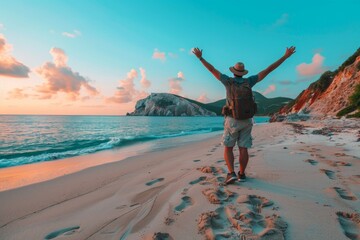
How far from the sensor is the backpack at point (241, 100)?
406 cm

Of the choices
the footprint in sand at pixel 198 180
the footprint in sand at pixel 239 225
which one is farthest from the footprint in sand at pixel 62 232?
the footprint in sand at pixel 198 180

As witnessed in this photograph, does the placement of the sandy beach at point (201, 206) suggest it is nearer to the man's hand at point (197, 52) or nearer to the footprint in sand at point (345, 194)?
the footprint in sand at point (345, 194)

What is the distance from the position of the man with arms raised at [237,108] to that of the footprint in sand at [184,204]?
0.93 m

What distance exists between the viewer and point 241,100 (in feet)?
13.3

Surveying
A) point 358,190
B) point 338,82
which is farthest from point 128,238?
point 338,82

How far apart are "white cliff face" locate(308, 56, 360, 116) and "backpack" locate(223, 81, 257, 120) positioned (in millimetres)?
31363

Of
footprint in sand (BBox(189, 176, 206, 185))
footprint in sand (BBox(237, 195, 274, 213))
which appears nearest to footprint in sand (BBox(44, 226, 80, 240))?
footprint in sand (BBox(189, 176, 206, 185))

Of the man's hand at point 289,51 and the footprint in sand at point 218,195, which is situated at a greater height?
the man's hand at point 289,51

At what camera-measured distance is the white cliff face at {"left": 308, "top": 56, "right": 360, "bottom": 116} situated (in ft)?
98.8

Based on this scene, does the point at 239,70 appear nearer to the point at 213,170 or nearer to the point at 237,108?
the point at 237,108

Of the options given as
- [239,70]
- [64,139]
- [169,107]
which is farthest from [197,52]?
[169,107]

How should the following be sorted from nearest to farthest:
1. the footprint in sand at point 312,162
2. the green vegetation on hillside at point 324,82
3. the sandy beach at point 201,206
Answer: the sandy beach at point 201,206
the footprint in sand at point 312,162
the green vegetation on hillside at point 324,82

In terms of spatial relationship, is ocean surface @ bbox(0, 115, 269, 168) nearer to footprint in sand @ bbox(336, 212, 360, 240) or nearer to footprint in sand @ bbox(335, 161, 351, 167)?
footprint in sand @ bbox(335, 161, 351, 167)

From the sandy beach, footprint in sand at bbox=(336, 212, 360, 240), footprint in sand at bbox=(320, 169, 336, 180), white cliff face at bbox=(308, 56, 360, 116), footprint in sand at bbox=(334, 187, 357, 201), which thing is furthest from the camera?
white cliff face at bbox=(308, 56, 360, 116)
